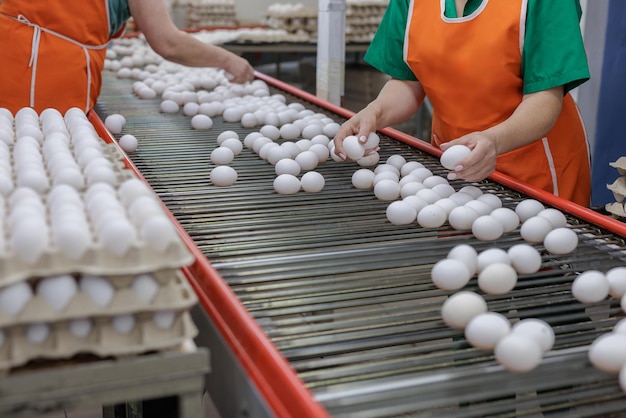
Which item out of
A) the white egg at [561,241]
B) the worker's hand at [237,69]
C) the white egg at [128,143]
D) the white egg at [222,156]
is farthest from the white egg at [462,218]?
the worker's hand at [237,69]

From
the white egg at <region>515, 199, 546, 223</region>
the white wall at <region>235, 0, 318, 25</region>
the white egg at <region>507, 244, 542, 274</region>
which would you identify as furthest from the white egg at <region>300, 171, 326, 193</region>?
the white wall at <region>235, 0, 318, 25</region>

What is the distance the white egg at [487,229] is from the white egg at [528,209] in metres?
0.12

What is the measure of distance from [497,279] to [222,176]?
84 cm

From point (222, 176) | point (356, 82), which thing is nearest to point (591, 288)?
point (222, 176)

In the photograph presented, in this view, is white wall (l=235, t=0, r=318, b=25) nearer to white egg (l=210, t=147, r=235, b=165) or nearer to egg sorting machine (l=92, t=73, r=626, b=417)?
white egg (l=210, t=147, r=235, b=165)

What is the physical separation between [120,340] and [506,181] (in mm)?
1219

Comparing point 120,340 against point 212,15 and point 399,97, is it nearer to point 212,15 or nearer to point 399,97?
point 399,97

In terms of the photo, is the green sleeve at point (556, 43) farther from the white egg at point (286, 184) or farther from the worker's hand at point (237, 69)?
the worker's hand at point (237, 69)

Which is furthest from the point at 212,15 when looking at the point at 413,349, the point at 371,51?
the point at 413,349

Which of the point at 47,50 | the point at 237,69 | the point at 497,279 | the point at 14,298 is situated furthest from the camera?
the point at 237,69

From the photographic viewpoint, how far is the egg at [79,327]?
88 centimetres

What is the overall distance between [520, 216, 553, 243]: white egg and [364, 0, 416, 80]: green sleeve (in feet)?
2.86

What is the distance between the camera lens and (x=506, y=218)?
5.04 ft

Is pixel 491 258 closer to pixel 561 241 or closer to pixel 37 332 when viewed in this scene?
pixel 561 241
